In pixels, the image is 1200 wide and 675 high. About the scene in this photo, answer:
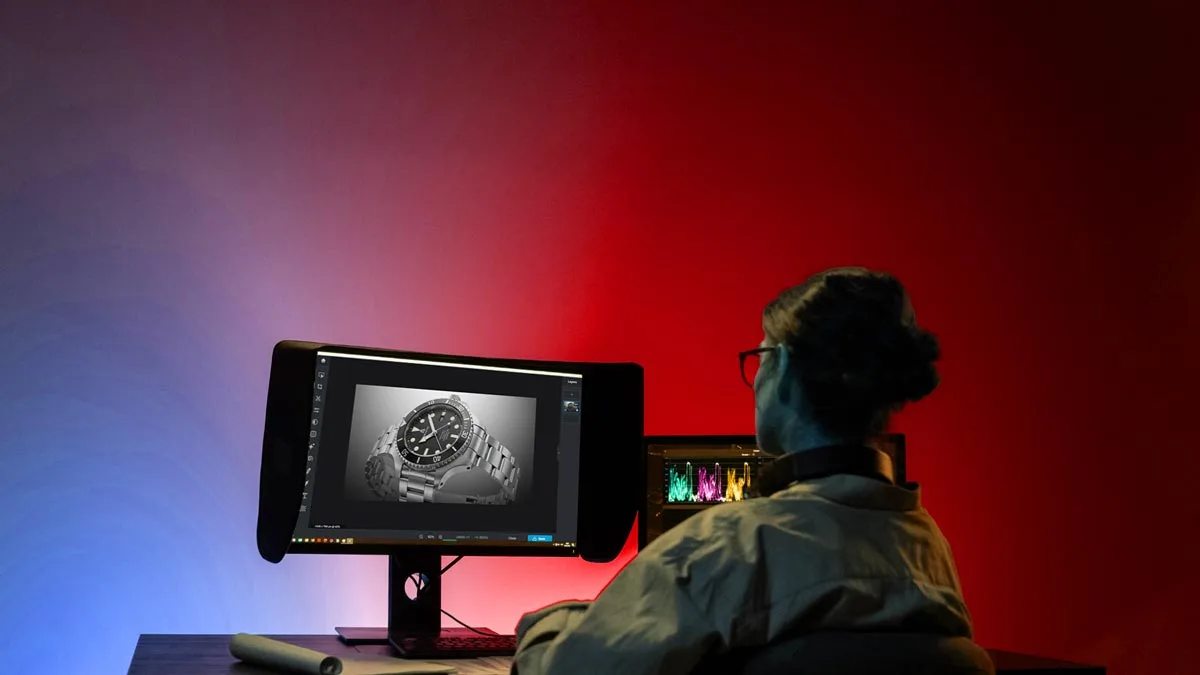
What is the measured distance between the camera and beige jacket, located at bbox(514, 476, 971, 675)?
3.99ft

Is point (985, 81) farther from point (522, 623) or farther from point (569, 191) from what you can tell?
point (522, 623)

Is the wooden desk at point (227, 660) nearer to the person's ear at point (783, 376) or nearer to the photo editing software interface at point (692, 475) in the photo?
the photo editing software interface at point (692, 475)

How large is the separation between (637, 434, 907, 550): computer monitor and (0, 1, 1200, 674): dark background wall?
0.35 meters

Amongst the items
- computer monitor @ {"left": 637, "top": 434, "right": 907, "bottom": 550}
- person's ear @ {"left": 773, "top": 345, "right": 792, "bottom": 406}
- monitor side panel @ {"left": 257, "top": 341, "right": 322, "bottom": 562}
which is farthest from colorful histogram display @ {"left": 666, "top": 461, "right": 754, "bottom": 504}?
person's ear @ {"left": 773, "top": 345, "right": 792, "bottom": 406}

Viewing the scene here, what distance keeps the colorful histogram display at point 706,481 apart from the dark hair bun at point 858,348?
41.4 inches

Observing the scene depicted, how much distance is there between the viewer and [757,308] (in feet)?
9.61

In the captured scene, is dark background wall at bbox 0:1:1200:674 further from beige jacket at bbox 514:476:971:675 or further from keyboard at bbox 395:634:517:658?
beige jacket at bbox 514:476:971:675

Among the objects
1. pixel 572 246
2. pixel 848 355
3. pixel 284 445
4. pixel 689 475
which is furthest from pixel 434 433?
pixel 848 355

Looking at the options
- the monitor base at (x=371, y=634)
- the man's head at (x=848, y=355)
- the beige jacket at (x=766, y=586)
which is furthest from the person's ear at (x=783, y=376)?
the monitor base at (x=371, y=634)

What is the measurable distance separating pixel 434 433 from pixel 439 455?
0.15 ft

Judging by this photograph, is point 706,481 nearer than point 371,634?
No

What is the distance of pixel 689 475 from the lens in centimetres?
250

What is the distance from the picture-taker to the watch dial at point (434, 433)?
7.48 feet

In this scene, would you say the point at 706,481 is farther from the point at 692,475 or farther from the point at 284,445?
the point at 284,445
